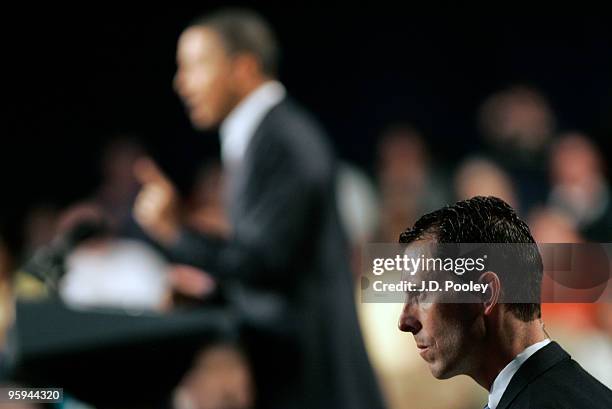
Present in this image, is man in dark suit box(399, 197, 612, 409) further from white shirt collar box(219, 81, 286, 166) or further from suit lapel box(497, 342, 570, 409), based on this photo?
white shirt collar box(219, 81, 286, 166)

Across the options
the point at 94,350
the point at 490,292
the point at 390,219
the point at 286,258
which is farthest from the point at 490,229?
the point at 390,219

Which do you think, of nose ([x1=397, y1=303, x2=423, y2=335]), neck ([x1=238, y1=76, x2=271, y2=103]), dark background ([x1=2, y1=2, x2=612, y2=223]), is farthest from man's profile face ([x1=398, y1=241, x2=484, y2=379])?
dark background ([x1=2, y1=2, x2=612, y2=223])

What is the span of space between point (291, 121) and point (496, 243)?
2.67 feet

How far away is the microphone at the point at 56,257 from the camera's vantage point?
1307 millimetres

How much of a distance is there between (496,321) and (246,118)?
0.86 meters

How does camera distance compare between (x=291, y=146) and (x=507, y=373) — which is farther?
(x=291, y=146)

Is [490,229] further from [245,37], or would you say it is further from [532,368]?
[245,37]

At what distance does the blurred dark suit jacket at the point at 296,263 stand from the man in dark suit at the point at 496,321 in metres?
0.71

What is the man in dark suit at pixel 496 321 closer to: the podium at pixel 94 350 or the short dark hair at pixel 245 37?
the podium at pixel 94 350

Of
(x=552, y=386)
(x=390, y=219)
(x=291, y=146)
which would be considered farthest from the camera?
(x=390, y=219)

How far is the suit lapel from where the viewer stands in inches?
25.0

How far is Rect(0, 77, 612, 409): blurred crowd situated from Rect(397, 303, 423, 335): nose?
1.28ft

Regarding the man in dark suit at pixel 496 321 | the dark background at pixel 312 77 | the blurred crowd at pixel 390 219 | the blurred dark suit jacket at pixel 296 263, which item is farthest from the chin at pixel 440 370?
the dark background at pixel 312 77

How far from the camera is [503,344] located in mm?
660
